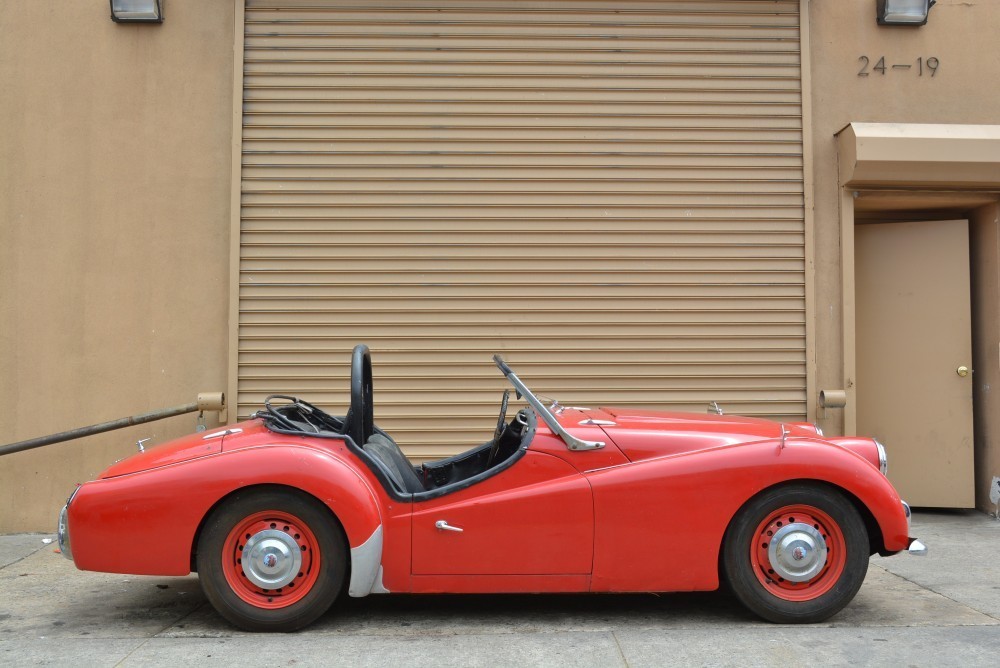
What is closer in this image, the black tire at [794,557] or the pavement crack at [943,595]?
the black tire at [794,557]

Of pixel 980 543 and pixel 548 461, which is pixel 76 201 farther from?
pixel 980 543

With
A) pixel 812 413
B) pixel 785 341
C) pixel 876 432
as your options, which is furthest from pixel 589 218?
pixel 876 432

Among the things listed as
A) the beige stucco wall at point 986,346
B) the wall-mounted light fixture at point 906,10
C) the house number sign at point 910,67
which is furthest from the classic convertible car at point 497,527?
the wall-mounted light fixture at point 906,10

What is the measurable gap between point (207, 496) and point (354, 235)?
3379mm

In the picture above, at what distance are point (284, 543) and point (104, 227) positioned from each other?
3.99 m

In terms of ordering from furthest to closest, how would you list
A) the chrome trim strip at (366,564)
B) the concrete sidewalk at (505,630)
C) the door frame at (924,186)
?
the door frame at (924,186), the chrome trim strip at (366,564), the concrete sidewalk at (505,630)

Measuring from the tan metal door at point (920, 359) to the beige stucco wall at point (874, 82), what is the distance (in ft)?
1.93

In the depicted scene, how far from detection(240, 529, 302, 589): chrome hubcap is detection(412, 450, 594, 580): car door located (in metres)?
0.56

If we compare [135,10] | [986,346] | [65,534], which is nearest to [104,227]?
[135,10]

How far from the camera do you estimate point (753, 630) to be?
14.2 feet

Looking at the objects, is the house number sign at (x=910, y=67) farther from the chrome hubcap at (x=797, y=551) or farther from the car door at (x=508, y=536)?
the car door at (x=508, y=536)

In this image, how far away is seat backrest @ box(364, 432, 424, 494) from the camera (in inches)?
183

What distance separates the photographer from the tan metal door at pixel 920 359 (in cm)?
757

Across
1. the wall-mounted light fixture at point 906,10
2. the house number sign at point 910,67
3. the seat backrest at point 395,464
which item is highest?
the wall-mounted light fixture at point 906,10
